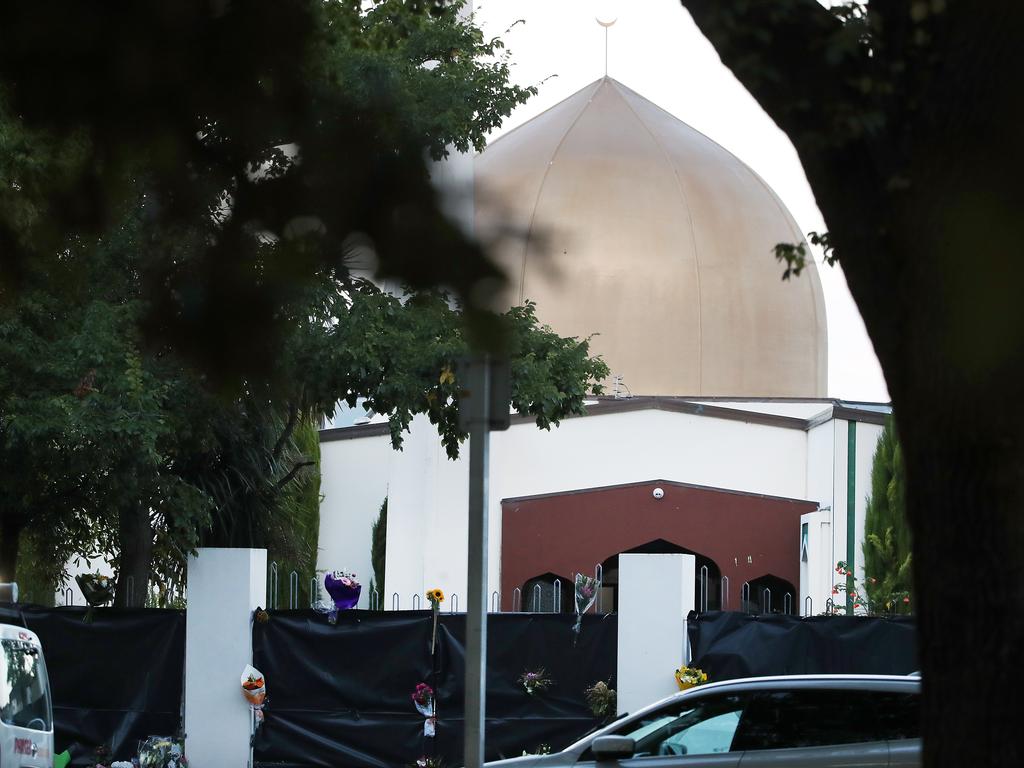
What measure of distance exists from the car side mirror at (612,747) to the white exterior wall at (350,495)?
2194 centimetres

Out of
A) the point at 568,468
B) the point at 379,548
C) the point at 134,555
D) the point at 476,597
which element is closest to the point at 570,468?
the point at 568,468

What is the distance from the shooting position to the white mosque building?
85.7 feet

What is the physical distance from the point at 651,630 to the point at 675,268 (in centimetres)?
1952

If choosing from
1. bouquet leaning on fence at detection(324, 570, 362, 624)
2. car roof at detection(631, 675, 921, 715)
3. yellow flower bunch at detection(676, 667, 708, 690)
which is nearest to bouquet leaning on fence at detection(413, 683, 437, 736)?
bouquet leaning on fence at detection(324, 570, 362, 624)

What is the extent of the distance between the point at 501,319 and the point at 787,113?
4.96 feet

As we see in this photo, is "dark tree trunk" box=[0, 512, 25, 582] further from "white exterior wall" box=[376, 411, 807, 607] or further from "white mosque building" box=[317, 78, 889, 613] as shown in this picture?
"white exterior wall" box=[376, 411, 807, 607]

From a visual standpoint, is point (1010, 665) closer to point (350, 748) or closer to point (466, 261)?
point (466, 261)

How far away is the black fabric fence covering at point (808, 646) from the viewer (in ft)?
46.1

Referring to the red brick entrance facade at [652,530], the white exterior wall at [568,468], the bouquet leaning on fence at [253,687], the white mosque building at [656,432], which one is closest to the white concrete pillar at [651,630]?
the white mosque building at [656,432]

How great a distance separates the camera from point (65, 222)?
443cm

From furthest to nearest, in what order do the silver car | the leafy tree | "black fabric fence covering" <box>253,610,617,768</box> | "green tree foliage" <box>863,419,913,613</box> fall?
"green tree foliage" <box>863,419,913,613</box>
"black fabric fence covering" <box>253,610,617,768</box>
the silver car
the leafy tree

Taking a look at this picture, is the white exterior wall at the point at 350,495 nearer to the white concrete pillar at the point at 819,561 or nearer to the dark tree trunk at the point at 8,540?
the white concrete pillar at the point at 819,561

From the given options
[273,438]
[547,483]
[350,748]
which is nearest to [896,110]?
[350,748]

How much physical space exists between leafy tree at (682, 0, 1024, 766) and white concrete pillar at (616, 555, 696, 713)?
1004 cm
